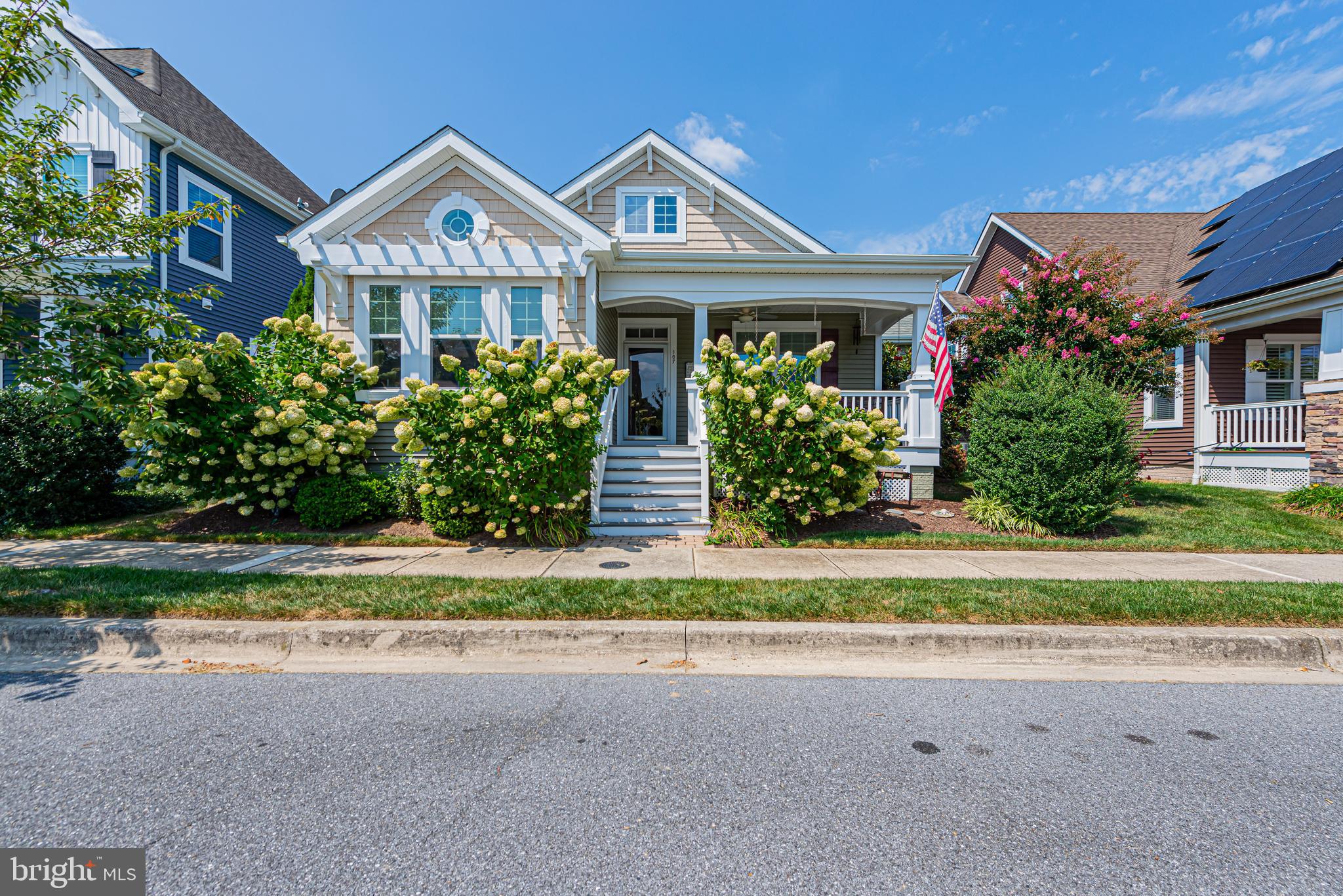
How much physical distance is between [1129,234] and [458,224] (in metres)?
19.0

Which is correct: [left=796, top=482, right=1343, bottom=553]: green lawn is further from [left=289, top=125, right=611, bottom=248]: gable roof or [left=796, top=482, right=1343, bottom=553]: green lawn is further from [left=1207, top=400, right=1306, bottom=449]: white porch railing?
[left=289, top=125, right=611, bottom=248]: gable roof

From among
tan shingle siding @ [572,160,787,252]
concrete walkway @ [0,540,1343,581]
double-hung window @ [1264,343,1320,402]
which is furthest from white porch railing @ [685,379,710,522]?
double-hung window @ [1264,343,1320,402]

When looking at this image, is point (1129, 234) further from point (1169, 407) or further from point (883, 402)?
point (883, 402)

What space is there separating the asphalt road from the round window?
7.73 meters

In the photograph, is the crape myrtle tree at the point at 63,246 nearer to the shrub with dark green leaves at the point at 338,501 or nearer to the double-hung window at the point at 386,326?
the shrub with dark green leaves at the point at 338,501

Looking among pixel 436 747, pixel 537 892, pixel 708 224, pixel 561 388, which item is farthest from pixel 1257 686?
pixel 708 224

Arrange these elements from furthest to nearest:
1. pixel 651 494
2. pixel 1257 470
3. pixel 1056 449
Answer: pixel 1257 470
pixel 651 494
pixel 1056 449

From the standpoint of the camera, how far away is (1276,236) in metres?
13.1

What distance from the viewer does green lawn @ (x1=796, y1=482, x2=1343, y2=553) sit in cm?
713

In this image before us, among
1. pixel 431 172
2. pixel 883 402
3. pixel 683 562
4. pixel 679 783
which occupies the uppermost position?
pixel 431 172

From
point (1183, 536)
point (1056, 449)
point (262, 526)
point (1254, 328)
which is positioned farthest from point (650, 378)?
point (1254, 328)

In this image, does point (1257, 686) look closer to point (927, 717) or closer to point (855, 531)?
point (927, 717)

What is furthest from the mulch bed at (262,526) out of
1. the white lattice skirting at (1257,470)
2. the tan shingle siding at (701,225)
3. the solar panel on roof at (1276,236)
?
the solar panel on roof at (1276,236)

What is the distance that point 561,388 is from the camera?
697 centimetres
